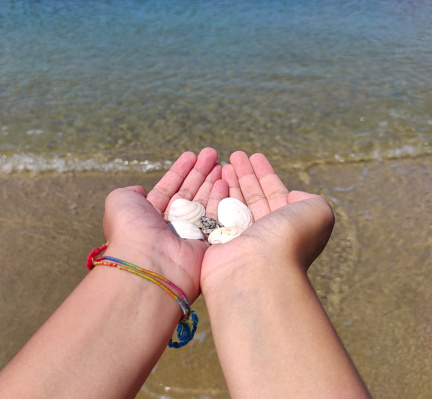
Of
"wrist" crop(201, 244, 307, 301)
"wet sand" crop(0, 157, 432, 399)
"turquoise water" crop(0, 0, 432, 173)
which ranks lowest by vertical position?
"wet sand" crop(0, 157, 432, 399)

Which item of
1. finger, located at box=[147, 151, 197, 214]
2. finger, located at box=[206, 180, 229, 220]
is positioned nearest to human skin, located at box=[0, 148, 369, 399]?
finger, located at box=[147, 151, 197, 214]

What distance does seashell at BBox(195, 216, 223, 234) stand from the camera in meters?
2.76

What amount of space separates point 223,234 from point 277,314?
32.2 inches

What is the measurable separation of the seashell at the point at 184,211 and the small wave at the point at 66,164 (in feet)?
6.61

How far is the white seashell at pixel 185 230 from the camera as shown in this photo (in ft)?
8.43

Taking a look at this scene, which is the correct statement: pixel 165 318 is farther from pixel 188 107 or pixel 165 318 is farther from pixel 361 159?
pixel 188 107

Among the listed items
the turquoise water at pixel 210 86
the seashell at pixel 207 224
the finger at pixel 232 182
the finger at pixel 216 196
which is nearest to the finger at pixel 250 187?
the finger at pixel 232 182

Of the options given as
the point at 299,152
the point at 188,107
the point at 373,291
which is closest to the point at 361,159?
the point at 299,152

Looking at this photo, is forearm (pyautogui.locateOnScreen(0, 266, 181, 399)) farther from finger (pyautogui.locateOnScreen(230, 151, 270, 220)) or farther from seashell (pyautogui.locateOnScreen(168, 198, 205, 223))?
finger (pyautogui.locateOnScreen(230, 151, 270, 220))

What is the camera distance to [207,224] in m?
2.77

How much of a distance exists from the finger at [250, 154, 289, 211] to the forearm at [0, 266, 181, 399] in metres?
1.14

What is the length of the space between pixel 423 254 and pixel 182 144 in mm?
3024

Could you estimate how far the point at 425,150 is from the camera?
489 cm

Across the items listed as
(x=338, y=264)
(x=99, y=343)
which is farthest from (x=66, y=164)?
(x=99, y=343)
